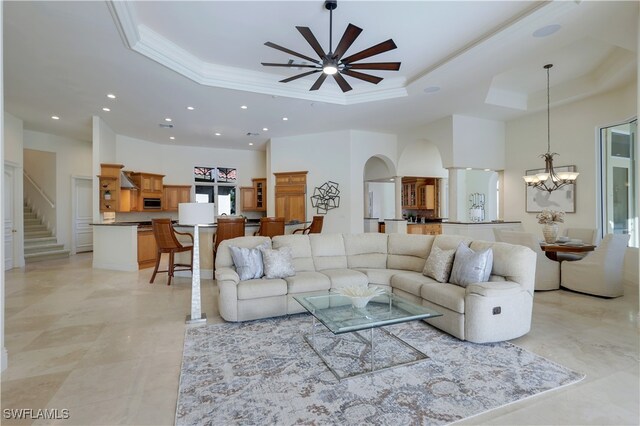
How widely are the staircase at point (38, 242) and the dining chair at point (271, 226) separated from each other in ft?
20.4

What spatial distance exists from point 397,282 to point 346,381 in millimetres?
1765

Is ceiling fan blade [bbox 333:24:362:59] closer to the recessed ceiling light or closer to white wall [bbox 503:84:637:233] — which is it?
the recessed ceiling light

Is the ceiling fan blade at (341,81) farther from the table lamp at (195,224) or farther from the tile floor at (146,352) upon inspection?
the tile floor at (146,352)

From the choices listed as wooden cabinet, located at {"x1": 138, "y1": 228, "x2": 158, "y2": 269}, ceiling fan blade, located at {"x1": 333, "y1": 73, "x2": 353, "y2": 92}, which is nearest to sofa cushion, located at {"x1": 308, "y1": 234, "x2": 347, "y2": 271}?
ceiling fan blade, located at {"x1": 333, "y1": 73, "x2": 353, "y2": 92}

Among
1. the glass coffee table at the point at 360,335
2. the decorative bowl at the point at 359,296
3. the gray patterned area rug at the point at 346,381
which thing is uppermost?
the decorative bowl at the point at 359,296

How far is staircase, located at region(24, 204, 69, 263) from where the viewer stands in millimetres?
7790

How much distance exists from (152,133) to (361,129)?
17.6 ft

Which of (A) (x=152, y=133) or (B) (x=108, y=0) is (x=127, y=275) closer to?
(A) (x=152, y=133)

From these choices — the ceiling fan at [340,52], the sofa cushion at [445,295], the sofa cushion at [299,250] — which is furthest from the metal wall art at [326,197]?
the sofa cushion at [445,295]

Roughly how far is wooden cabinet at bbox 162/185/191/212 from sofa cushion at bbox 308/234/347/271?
6.36 metres

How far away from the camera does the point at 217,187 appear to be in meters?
10.0

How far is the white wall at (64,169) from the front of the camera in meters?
8.49

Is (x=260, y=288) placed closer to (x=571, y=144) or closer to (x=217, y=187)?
(x=571, y=144)

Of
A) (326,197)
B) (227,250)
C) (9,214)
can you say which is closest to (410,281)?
(227,250)
